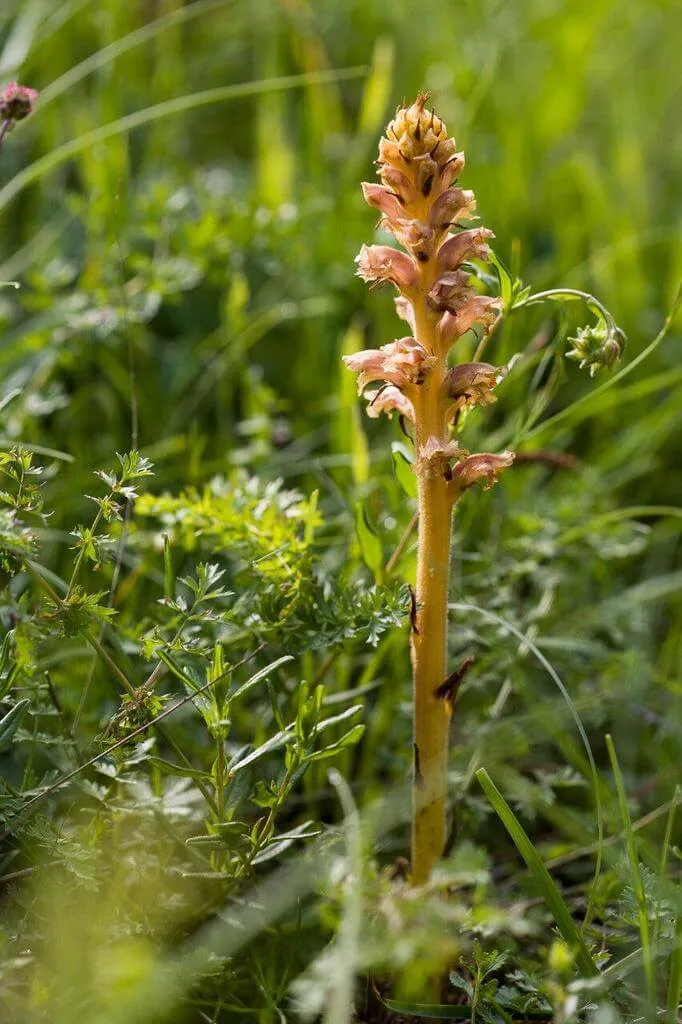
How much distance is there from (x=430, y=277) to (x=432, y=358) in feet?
0.39

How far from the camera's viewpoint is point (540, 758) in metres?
2.14

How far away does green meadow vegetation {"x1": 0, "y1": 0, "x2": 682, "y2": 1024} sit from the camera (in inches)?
56.4

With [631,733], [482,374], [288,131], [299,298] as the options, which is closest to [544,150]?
[288,131]

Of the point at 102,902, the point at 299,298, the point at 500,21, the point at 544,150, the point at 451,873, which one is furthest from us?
the point at 500,21

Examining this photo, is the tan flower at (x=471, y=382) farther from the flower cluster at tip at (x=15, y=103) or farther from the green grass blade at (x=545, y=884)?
the flower cluster at tip at (x=15, y=103)

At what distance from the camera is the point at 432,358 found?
1.38 m

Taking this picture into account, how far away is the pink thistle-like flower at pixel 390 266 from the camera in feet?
4.66

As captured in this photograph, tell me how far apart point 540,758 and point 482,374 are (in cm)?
102

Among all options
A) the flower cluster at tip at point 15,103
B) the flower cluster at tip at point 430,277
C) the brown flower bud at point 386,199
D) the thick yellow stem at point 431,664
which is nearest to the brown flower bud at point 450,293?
the flower cluster at tip at point 430,277

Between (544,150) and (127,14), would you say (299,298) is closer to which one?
(544,150)

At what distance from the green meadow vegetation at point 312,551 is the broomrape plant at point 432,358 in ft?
0.26

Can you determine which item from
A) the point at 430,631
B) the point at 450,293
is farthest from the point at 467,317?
the point at 430,631

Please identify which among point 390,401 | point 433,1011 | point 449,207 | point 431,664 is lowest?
point 433,1011

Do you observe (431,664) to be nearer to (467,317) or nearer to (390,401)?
(390,401)
